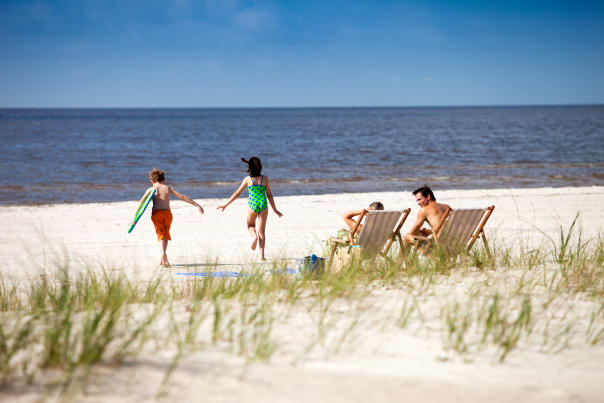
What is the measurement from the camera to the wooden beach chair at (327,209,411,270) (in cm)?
639

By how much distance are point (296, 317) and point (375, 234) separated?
8.61 ft

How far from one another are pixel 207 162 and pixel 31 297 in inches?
976

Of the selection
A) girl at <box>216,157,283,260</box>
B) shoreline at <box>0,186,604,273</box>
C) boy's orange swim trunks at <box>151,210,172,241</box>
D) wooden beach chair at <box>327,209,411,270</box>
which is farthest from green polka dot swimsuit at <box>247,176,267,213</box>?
wooden beach chair at <box>327,209,411,270</box>

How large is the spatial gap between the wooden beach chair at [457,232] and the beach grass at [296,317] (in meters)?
0.85

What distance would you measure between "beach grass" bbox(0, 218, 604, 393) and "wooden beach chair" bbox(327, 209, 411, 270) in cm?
91

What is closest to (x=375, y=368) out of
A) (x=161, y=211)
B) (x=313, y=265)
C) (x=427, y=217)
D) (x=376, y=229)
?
(x=313, y=265)

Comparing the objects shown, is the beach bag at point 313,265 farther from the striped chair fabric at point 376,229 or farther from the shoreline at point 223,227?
the striped chair fabric at point 376,229

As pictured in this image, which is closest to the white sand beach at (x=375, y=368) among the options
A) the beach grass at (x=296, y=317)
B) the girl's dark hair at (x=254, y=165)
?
the beach grass at (x=296, y=317)

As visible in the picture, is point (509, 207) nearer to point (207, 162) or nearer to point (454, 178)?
point (454, 178)

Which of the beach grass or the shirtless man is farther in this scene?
the shirtless man

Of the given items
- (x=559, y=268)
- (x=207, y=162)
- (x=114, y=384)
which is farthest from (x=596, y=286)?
(x=207, y=162)

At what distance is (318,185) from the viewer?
20.0m

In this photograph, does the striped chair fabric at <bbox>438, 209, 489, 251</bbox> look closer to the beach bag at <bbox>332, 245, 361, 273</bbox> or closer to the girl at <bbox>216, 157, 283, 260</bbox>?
the beach bag at <bbox>332, 245, 361, 273</bbox>

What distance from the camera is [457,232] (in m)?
6.48
